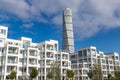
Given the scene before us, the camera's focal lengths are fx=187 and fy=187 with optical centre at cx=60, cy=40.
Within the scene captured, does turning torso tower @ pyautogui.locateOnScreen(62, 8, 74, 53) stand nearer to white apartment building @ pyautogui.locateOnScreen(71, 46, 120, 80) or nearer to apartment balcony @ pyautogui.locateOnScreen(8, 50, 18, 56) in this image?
white apartment building @ pyautogui.locateOnScreen(71, 46, 120, 80)

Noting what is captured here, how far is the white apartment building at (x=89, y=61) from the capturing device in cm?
9578

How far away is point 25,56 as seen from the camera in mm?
69938

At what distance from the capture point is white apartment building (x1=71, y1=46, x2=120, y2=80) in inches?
3771

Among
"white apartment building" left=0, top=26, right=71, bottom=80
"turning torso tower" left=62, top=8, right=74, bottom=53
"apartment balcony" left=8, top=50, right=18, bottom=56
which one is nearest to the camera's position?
"white apartment building" left=0, top=26, right=71, bottom=80

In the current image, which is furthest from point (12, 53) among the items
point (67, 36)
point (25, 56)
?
point (67, 36)

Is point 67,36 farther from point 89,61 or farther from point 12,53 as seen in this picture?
point 12,53

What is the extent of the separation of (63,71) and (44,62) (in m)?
10.3

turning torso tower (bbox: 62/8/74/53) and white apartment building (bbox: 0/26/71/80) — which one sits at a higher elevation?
turning torso tower (bbox: 62/8/74/53)

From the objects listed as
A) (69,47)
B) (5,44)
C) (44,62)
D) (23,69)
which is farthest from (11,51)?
(69,47)

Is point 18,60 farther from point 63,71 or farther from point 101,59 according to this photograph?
point 101,59

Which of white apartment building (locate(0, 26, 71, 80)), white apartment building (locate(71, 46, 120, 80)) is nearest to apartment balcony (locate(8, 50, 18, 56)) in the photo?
white apartment building (locate(0, 26, 71, 80))

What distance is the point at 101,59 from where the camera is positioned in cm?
10469

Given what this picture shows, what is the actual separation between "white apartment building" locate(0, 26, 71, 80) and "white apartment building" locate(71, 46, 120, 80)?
16481mm

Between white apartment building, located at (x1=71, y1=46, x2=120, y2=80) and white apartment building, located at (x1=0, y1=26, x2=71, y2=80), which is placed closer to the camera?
white apartment building, located at (x1=0, y1=26, x2=71, y2=80)
